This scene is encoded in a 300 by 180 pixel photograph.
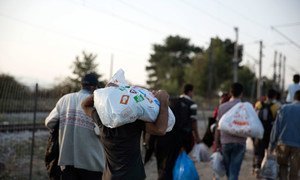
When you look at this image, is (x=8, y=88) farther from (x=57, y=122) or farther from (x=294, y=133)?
(x=294, y=133)

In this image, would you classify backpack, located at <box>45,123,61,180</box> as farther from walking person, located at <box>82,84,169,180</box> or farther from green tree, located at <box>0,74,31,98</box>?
green tree, located at <box>0,74,31,98</box>

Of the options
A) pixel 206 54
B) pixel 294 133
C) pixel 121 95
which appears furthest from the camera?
pixel 206 54

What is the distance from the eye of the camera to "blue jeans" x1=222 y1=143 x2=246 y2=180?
6.37m

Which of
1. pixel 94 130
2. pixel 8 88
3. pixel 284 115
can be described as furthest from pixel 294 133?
pixel 8 88

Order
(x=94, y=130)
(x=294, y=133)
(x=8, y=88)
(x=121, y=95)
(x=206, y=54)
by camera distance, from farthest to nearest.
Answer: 1. (x=206, y=54)
2. (x=8, y=88)
3. (x=294, y=133)
4. (x=94, y=130)
5. (x=121, y=95)

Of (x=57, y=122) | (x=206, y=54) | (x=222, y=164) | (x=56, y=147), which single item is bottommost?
(x=222, y=164)

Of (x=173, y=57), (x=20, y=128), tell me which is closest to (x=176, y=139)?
(x=20, y=128)

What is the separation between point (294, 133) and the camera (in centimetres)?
677

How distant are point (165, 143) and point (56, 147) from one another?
6.98 ft

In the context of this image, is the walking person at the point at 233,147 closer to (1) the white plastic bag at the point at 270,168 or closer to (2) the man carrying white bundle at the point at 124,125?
(1) the white plastic bag at the point at 270,168

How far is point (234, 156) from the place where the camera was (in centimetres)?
644

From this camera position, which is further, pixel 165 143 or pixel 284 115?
pixel 284 115

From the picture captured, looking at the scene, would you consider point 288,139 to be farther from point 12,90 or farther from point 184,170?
point 12,90

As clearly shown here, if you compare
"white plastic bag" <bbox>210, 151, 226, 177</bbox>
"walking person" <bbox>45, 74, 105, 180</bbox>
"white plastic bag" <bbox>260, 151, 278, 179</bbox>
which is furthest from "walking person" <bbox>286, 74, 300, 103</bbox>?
"walking person" <bbox>45, 74, 105, 180</bbox>
